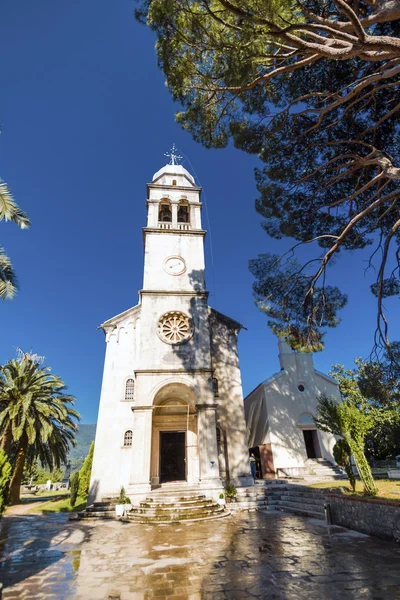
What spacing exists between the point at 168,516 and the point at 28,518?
8139mm

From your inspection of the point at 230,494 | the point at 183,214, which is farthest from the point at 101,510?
the point at 183,214

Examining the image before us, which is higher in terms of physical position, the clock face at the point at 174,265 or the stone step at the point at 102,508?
the clock face at the point at 174,265

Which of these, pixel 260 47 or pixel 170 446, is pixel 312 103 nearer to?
pixel 260 47

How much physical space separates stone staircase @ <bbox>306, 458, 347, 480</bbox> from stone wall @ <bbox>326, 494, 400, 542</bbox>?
9643 millimetres

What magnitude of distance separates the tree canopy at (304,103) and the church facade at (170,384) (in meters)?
6.23

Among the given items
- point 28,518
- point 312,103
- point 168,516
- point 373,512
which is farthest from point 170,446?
point 312,103

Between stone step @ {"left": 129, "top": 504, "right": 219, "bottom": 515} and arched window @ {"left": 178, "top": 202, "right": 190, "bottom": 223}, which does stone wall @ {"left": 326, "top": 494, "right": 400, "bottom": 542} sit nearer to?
stone step @ {"left": 129, "top": 504, "right": 219, "bottom": 515}

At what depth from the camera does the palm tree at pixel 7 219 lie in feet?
34.5

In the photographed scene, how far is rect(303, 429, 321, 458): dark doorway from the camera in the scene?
69.8ft

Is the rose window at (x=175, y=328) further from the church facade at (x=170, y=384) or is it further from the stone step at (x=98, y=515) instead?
the stone step at (x=98, y=515)

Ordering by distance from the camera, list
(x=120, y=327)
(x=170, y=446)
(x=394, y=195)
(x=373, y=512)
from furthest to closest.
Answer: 1. (x=120, y=327)
2. (x=170, y=446)
3. (x=394, y=195)
4. (x=373, y=512)

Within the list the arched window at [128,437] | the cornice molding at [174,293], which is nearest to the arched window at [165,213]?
the cornice molding at [174,293]

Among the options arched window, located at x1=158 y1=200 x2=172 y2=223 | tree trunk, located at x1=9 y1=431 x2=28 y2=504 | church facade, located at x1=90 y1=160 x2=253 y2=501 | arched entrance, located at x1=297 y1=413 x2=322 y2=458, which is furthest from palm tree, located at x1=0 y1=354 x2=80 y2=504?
arched entrance, located at x1=297 y1=413 x2=322 y2=458

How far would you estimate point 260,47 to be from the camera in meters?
7.90
